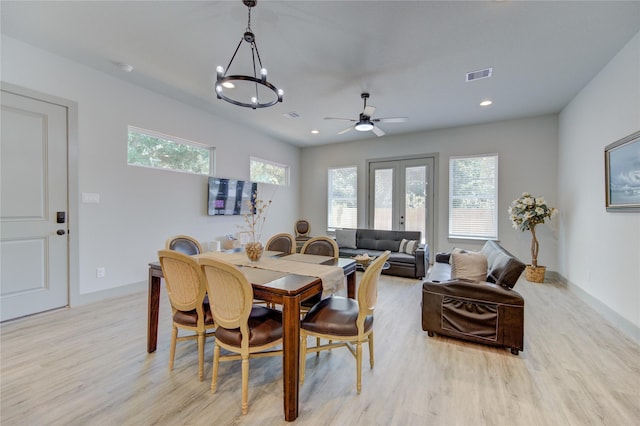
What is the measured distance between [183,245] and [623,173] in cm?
477

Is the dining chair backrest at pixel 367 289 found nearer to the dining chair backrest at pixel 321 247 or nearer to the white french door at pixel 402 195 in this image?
the dining chair backrest at pixel 321 247

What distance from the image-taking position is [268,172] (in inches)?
265

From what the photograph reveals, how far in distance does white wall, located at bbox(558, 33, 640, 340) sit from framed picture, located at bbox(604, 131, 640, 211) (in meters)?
0.10

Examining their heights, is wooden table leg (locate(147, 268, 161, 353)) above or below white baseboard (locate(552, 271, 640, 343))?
above

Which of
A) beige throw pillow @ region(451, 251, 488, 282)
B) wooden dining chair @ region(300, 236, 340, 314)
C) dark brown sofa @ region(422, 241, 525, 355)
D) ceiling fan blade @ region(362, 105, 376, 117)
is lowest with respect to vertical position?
dark brown sofa @ region(422, 241, 525, 355)

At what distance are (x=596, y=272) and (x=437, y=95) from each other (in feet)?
10.5

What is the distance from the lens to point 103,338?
2.64 meters

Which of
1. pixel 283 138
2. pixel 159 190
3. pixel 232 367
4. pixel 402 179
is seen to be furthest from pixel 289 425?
pixel 283 138

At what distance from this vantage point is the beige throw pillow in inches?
113

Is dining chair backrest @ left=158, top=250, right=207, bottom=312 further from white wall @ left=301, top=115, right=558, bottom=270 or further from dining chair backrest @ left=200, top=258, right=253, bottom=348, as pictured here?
white wall @ left=301, top=115, right=558, bottom=270

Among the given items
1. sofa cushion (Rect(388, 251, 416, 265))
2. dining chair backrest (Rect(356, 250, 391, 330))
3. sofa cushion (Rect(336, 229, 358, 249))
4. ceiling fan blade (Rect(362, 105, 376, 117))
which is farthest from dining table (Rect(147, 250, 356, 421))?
sofa cushion (Rect(336, 229, 358, 249))

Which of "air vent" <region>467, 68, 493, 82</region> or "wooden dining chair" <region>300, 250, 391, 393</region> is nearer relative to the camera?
"wooden dining chair" <region>300, 250, 391, 393</region>

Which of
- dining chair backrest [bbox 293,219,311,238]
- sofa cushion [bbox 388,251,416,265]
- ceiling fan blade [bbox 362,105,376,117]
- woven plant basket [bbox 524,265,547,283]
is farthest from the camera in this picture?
dining chair backrest [bbox 293,219,311,238]

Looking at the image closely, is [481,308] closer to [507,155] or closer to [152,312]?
[152,312]
